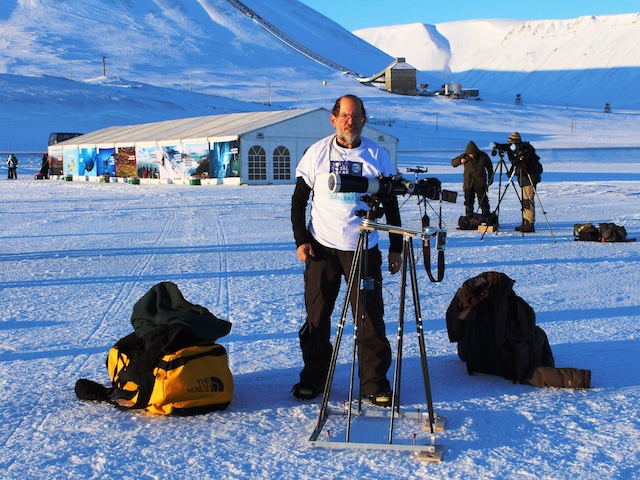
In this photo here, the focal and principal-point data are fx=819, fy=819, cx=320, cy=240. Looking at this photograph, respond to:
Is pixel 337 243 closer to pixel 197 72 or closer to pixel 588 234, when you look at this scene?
pixel 588 234

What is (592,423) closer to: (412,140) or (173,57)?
(412,140)

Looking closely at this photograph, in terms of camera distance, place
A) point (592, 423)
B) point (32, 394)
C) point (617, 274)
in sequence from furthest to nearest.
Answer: point (617, 274)
point (32, 394)
point (592, 423)

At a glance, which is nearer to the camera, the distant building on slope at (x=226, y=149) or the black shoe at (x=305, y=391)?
the black shoe at (x=305, y=391)

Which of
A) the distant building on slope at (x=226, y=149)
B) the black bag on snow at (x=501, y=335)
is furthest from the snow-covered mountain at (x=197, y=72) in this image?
the black bag on snow at (x=501, y=335)

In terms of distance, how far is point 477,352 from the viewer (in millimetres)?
4852

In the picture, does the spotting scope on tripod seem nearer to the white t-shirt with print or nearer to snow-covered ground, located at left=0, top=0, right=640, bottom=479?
snow-covered ground, located at left=0, top=0, right=640, bottom=479

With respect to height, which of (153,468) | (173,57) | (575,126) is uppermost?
(173,57)

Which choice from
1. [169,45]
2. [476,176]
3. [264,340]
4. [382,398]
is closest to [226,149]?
[476,176]

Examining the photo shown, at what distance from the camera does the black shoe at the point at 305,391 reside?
448 centimetres

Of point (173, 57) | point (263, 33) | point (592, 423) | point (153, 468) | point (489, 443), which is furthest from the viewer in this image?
point (263, 33)

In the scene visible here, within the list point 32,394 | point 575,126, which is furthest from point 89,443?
point 575,126

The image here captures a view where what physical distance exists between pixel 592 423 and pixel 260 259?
20.6 feet

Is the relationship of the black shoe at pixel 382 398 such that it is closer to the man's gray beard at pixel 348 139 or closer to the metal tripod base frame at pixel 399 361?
the metal tripod base frame at pixel 399 361

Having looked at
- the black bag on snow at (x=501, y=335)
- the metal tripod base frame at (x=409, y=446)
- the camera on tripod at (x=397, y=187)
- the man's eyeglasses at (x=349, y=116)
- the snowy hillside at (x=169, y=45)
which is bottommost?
the metal tripod base frame at (x=409, y=446)
